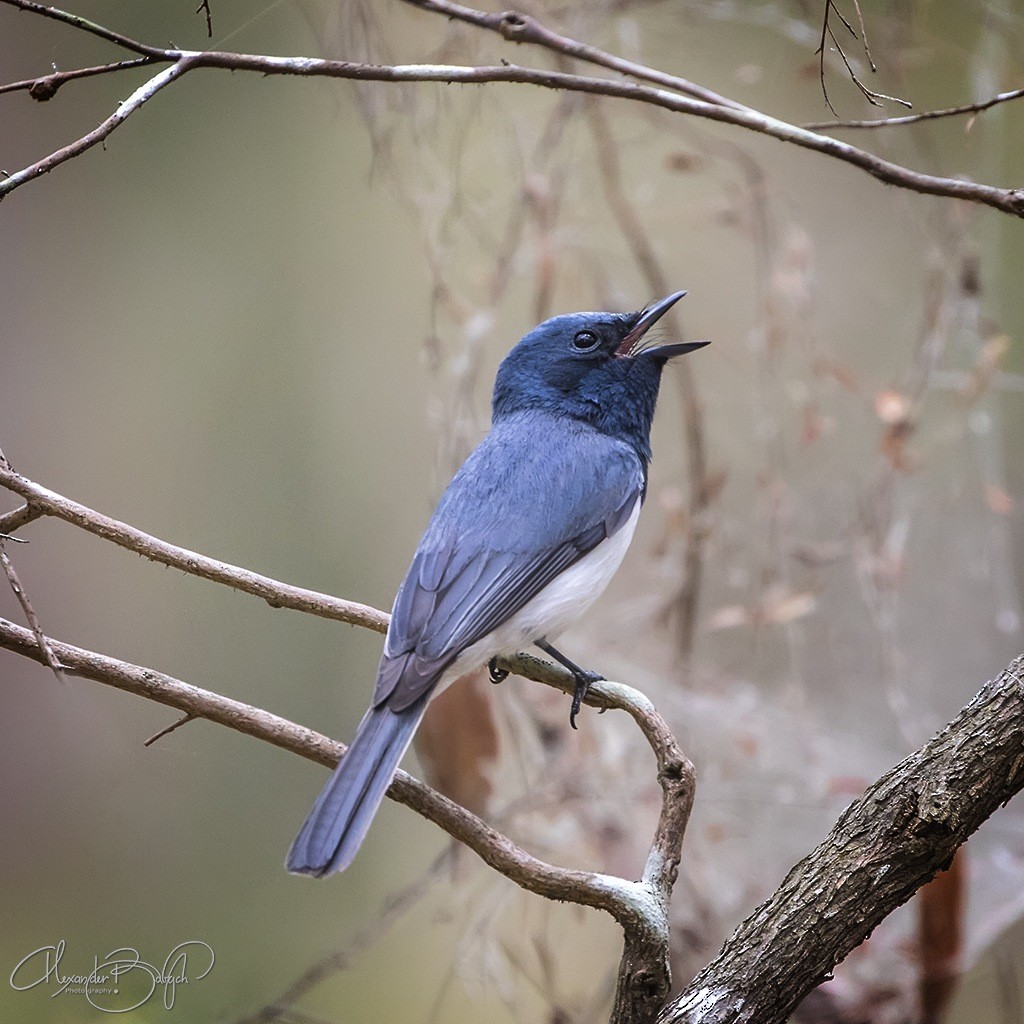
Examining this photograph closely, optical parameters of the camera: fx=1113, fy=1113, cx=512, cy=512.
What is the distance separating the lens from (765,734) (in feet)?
9.52

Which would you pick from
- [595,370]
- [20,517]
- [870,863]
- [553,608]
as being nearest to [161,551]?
[20,517]

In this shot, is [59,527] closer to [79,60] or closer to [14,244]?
[14,244]

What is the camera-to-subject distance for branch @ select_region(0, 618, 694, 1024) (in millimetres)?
1534

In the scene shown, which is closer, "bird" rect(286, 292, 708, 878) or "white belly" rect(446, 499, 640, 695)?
"bird" rect(286, 292, 708, 878)

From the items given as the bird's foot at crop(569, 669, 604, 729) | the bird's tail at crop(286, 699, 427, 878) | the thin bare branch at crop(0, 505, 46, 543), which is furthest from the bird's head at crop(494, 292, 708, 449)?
the thin bare branch at crop(0, 505, 46, 543)

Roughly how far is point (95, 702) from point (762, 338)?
184 cm

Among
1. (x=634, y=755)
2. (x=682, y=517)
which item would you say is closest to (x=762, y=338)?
(x=682, y=517)

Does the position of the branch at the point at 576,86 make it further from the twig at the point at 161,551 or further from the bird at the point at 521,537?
the twig at the point at 161,551

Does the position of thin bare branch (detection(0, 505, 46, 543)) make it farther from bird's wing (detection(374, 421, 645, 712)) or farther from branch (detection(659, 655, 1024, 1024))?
branch (detection(659, 655, 1024, 1024))

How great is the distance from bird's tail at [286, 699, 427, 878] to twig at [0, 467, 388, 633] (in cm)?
29

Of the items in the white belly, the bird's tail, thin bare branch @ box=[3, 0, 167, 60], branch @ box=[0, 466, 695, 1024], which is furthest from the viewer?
the white belly

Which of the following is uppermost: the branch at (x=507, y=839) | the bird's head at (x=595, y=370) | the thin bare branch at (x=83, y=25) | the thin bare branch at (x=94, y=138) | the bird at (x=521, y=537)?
the thin bare branch at (x=83, y=25)

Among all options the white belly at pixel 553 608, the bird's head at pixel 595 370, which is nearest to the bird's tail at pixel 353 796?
the white belly at pixel 553 608

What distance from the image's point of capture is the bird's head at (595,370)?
2.13 meters
